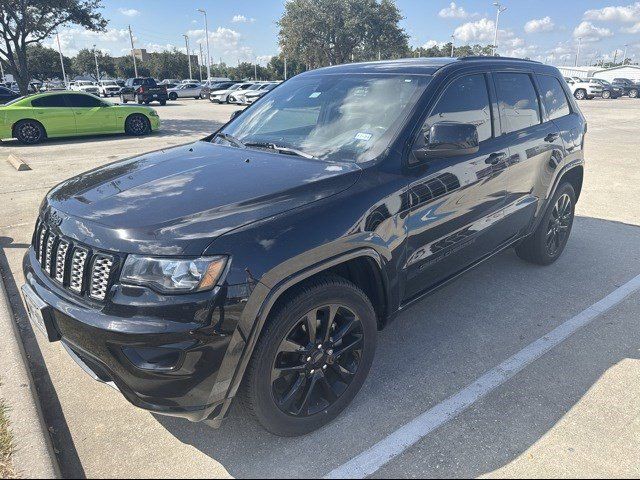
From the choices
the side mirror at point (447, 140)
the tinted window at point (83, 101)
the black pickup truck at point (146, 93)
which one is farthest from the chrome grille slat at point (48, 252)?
the black pickup truck at point (146, 93)

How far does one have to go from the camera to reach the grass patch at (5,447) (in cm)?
222

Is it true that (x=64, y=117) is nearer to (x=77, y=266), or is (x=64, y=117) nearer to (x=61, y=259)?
(x=61, y=259)

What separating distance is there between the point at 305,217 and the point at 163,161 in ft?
4.30

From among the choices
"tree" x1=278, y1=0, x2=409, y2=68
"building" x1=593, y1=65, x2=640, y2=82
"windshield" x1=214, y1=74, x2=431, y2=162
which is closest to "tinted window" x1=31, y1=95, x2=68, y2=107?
"windshield" x1=214, y1=74, x2=431, y2=162

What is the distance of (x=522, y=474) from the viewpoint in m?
2.30

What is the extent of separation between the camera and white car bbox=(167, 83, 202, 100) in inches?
1545

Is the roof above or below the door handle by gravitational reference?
above

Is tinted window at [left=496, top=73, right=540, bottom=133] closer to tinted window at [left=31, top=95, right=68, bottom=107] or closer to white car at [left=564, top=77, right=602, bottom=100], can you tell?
tinted window at [left=31, top=95, right=68, bottom=107]

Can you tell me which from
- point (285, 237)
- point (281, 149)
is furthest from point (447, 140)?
point (285, 237)

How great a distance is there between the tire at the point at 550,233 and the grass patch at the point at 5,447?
13.5ft

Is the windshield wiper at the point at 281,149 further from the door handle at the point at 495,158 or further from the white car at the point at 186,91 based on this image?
the white car at the point at 186,91

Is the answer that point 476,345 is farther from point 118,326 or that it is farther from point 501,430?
point 118,326

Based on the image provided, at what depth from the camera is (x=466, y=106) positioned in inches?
132

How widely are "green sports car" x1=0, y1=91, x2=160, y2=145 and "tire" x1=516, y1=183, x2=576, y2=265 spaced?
1312cm
